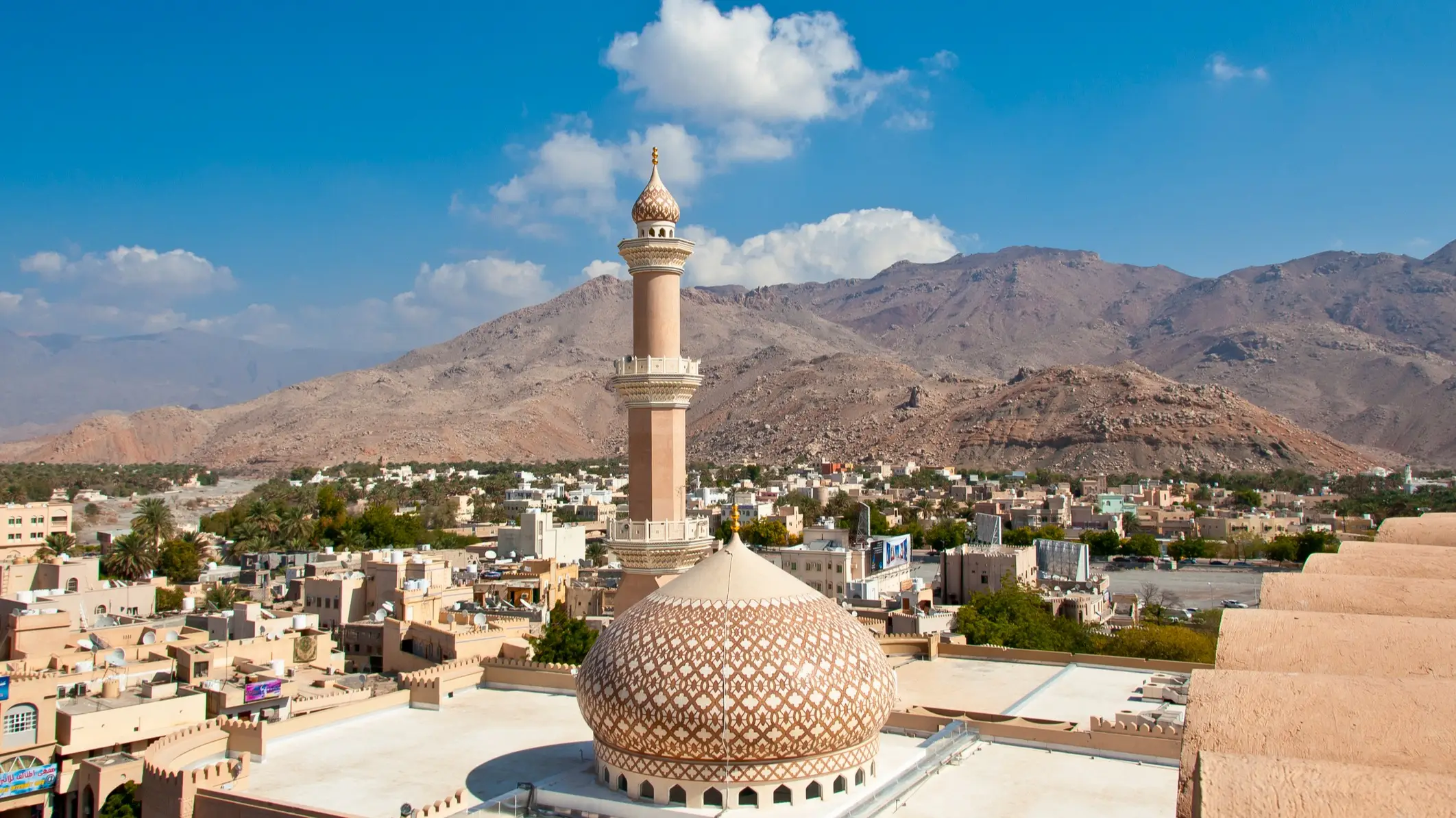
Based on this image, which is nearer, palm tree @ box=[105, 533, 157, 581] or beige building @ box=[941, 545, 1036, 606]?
palm tree @ box=[105, 533, 157, 581]

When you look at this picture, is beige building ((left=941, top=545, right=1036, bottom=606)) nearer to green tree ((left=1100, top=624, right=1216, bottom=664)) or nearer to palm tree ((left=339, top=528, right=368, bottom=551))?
green tree ((left=1100, top=624, right=1216, bottom=664))

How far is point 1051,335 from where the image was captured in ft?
637

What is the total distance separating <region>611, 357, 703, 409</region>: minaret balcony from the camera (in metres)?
16.6

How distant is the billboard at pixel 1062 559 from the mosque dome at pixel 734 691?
29.3 metres

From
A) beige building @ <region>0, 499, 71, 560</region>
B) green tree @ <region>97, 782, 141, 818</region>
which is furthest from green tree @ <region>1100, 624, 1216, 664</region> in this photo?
beige building @ <region>0, 499, 71, 560</region>

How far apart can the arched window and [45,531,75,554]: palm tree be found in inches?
865

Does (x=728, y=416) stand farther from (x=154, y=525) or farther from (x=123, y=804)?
(x=123, y=804)

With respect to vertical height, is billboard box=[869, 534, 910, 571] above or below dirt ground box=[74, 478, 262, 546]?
below

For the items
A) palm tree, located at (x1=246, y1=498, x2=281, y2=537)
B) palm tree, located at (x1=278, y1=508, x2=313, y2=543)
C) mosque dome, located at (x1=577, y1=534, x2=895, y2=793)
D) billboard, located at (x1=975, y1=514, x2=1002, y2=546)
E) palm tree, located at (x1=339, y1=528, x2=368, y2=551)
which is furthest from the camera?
billboard, located at (x1=975, y1=514, x2=1002, y2=546)

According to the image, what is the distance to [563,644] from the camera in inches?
711

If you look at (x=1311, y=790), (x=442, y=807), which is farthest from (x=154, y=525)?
(x=1311, y=790)

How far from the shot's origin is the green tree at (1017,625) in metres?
22.2

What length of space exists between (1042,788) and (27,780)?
10916 mm

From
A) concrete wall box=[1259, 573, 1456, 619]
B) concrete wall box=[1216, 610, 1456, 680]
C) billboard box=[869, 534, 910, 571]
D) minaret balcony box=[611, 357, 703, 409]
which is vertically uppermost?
minaret balcony box=[611, 357, 703, 409]
